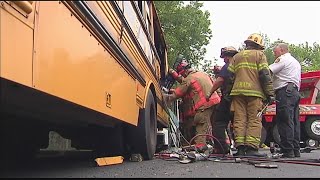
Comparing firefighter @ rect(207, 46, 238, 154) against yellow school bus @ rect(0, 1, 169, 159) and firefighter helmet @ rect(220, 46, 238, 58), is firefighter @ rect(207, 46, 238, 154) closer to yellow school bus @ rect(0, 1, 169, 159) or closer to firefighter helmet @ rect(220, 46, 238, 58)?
firefighter helmet @ rect(220, 46, 238, 58)

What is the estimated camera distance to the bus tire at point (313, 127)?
11789 mm

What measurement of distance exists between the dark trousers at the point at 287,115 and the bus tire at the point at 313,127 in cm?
541

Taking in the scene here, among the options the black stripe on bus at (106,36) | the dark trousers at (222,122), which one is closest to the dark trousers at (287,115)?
the dark trousers at (222,122)

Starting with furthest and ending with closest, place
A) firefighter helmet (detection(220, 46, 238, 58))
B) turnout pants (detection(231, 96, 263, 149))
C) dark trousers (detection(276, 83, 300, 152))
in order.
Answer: firefighter helmet (detection(220, 46, 238, 58))
dark trousers (detection(276, 83, 300, 152))
turnout pants (detection(231, 96, 263, 149))

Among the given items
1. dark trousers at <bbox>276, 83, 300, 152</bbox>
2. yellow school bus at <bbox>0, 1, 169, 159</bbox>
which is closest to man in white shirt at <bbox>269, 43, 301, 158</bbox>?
dark trousers at <bbox>276, 83, 300, 152</bbox>

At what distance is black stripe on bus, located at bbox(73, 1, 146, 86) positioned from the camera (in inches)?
125

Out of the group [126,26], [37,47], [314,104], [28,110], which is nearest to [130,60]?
[126,26]

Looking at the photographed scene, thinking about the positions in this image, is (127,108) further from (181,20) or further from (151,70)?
(181,20)

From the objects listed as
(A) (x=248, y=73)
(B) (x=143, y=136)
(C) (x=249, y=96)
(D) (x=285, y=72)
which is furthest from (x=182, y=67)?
A: (B) (x=143, y=136)

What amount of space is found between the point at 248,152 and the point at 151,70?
171cm

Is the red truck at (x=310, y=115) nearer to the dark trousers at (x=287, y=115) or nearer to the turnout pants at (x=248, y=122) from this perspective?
the dark trousers at (x=287, y=115)

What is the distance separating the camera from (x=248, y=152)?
603cm

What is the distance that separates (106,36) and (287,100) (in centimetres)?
361

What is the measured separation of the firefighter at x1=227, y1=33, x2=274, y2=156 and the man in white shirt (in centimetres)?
50
